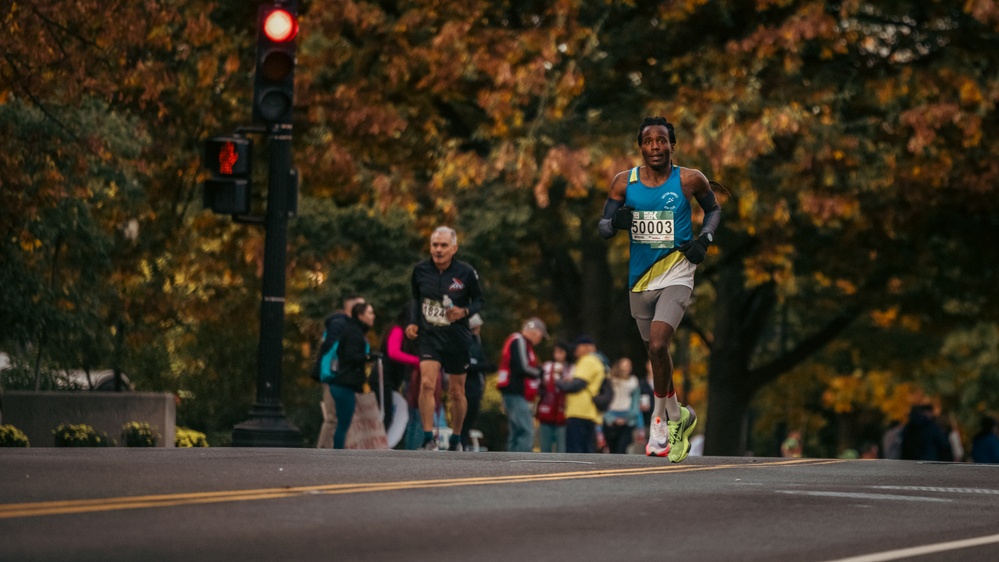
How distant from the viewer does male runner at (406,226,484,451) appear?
14.4 m

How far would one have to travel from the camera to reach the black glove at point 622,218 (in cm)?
1092

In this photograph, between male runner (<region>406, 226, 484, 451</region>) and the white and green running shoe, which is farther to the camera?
male runner (<region>406, 226, 484, 451</region>)

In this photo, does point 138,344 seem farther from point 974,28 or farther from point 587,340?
point 974,28

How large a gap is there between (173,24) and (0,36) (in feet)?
14.3

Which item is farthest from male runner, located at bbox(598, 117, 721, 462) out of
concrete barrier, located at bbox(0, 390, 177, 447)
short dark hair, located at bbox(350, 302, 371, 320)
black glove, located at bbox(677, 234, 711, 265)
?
concrete barrier, located at bbox(0, 390, 177, 447)

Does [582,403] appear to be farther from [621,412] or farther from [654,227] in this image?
[654,227]

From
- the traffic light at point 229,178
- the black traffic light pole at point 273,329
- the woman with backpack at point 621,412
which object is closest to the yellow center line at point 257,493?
the black traffic light pole at point 273,329

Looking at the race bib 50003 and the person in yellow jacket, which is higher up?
the race bib 50003

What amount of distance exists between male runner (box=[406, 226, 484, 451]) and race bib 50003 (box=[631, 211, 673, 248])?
3.36 metres

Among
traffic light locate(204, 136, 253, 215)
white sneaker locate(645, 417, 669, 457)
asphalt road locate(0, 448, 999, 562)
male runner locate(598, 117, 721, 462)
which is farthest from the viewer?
traffic light locate(204, 136, 253, 215)

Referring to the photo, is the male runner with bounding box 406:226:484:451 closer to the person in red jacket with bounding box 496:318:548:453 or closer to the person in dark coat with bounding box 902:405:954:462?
the person in red jacket with bounding box 496:318:548:453

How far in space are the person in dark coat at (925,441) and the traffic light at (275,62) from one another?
8.28 metres

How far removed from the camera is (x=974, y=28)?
21812 millimetres

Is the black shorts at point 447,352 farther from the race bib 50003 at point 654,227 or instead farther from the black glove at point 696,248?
the black glove at point 696,248
